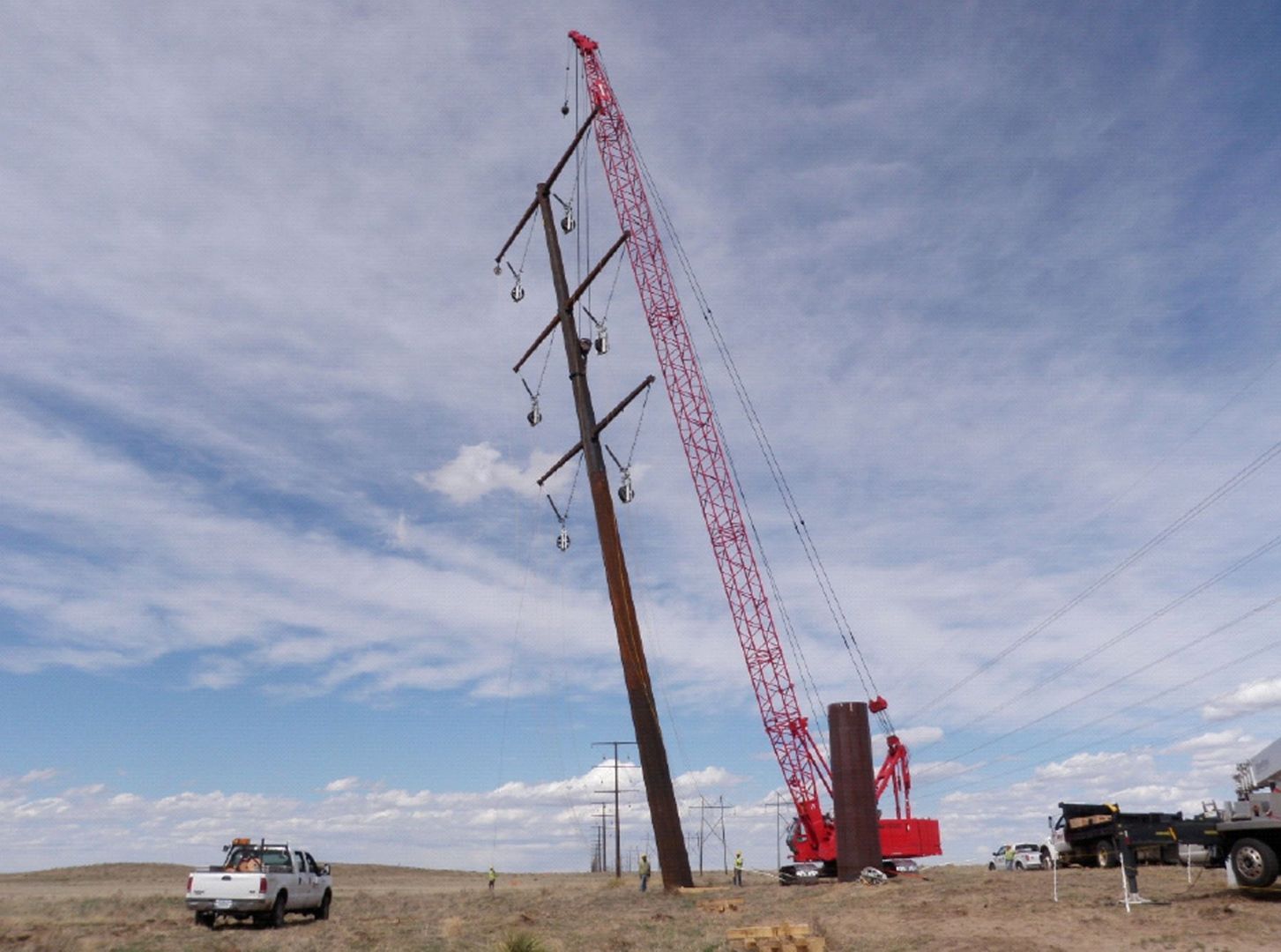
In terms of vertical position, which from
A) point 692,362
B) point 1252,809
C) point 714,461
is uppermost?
point 692,362

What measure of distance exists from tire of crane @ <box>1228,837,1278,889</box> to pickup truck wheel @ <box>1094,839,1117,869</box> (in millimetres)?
16155

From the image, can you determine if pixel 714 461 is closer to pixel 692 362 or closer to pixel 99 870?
pixel 692 362

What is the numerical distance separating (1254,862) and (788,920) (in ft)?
37.4

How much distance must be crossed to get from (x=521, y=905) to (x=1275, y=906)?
944 inches

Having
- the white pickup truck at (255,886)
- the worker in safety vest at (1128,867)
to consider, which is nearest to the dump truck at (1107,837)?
the worker in safety vest at (1128,867)

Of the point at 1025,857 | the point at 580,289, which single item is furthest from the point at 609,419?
the point at 1025,857

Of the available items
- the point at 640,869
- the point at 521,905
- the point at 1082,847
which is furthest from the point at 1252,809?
the point at 640,869

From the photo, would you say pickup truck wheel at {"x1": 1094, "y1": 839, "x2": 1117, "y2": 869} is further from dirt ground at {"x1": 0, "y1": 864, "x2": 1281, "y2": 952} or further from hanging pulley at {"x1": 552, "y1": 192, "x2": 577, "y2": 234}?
hanging pulley at {"x1": 552, "y1": 192, "x2": 577, "y2": 234}

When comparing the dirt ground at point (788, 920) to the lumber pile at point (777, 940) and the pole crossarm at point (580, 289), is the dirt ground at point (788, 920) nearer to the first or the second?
the lumber pile at point (777, 940)

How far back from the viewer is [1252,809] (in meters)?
23.7

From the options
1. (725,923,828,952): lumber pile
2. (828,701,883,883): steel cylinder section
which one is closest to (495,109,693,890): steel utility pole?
(828,701,883,883): steel cylinder section

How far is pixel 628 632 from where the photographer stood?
133 feet

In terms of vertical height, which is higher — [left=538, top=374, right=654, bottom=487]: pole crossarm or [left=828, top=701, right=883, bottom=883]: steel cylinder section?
[left=538, top=374, right=654, bottom=487]: pole crossarm

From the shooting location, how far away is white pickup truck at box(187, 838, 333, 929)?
25594mm
